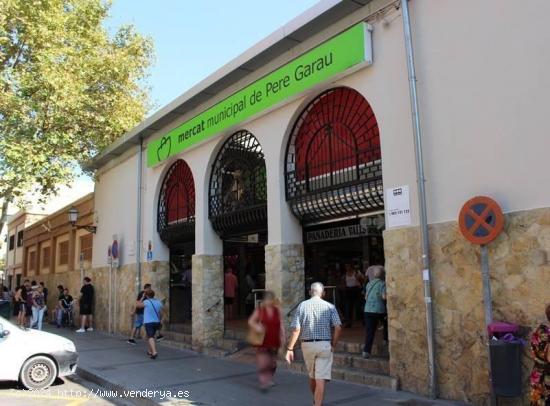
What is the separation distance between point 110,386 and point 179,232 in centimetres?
580

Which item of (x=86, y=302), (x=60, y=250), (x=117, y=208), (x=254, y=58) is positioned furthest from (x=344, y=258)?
(x=60, y=250)

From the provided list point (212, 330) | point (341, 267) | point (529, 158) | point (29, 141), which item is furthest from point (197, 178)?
point (529, 158)

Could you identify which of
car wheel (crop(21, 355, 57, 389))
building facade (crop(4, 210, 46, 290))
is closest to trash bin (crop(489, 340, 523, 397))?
car wheel (crop(21, 355, 57, 389))

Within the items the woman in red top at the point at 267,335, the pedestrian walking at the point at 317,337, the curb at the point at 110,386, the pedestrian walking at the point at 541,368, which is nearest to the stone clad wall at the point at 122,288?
the curb at the point at 110,386

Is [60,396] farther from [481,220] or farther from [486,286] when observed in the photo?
[481,220]

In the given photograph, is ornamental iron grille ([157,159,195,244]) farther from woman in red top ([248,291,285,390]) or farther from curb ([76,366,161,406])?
woman in red top ([248,291,285,390])

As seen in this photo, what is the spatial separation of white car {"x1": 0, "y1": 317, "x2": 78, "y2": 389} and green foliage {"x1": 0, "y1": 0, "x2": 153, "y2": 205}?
8017mm

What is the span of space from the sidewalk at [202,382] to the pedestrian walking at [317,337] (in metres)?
0.91

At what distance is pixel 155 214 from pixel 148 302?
424 cm

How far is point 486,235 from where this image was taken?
6.43 metres

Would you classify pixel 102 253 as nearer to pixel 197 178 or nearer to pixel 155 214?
pixel 155 214

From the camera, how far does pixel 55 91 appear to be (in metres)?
15.7

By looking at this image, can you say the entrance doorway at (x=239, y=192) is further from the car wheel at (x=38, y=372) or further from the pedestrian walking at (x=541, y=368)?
the pedestrian walking at (x=541, y=368)

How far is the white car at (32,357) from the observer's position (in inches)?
327
